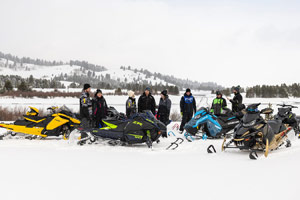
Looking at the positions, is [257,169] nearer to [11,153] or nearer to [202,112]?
[202,112]

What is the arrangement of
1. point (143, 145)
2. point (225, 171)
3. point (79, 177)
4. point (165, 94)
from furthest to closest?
point (165, 94), point (143, 145), point (225, 171), point (79, 177)

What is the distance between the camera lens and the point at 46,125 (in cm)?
688

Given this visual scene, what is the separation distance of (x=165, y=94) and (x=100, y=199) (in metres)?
6.02

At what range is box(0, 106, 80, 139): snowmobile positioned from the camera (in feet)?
22.5

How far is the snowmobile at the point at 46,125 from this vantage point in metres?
6.86

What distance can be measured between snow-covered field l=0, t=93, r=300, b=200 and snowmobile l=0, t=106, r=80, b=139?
1066 mm

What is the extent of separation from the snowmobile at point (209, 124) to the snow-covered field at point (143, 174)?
1563 millimetres

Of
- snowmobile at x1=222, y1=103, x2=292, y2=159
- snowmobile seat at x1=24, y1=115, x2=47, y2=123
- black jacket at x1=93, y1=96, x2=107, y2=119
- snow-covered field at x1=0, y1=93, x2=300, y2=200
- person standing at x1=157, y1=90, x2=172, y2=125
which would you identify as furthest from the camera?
person standing at x1=157, y1=90, x2=172, y2=125

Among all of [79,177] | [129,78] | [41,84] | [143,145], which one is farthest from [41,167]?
[129,78]

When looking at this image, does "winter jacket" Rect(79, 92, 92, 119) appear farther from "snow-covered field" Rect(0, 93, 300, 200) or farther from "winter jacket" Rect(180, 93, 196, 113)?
"winter jacket" Rect(180, 93, 196, 113)

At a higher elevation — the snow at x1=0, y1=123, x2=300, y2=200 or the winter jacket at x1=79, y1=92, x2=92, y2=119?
the winter jacket at x1=79, y1=92, x2=92, y2=119

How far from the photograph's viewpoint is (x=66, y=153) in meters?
5.29

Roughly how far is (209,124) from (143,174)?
12.9 ft

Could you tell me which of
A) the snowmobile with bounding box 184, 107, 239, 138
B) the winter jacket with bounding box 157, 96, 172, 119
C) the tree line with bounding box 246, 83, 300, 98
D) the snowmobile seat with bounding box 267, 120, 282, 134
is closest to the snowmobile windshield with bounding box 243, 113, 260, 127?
the snowmobile seat with bounding box 267, 120, 282, 134
